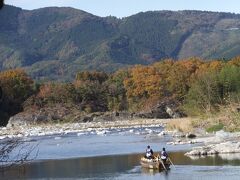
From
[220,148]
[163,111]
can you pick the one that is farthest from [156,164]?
[163,111]

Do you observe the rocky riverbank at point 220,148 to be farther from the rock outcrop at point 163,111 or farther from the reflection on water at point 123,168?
the rock outcrop at point 163,111

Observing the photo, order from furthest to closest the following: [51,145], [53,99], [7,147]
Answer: [53,99]
[51,145]
[7,147]

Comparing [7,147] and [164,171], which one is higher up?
[7,147]

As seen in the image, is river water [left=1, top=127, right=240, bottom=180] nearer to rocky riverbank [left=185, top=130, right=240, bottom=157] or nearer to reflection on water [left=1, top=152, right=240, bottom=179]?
reflection on water [left=1, top=152, right=240, bottom=179]

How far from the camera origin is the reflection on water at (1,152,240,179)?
3166 cm

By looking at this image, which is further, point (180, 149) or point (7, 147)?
point (180, 149)

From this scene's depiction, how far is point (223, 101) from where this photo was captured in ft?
230

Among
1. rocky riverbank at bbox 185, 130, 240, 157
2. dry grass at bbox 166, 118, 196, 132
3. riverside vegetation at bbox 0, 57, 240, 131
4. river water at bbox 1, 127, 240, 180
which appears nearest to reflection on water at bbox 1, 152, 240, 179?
river water at bbox 1, 127, 240, 180

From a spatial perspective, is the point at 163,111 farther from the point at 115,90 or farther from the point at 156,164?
the point at 156,164

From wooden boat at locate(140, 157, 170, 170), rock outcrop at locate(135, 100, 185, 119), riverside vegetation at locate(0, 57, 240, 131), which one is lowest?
rock outcrop at locate(135, 100, 185, 119)

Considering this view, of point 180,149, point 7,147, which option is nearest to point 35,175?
point 180,149

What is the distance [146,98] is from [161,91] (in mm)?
4012

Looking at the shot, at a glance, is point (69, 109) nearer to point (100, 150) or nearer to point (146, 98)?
point (146, 98)

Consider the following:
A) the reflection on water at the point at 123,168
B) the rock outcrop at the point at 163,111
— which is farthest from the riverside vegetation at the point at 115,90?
the reflection on water at the point at 123,168
